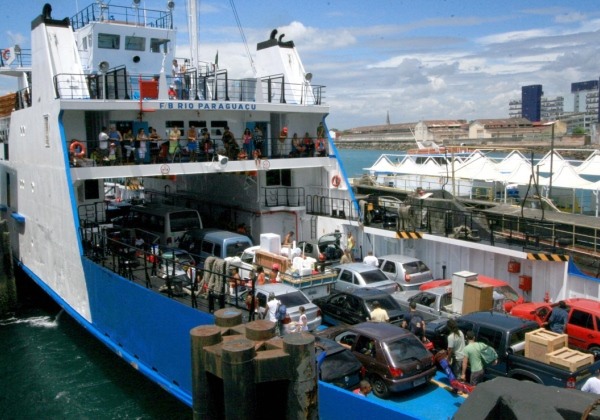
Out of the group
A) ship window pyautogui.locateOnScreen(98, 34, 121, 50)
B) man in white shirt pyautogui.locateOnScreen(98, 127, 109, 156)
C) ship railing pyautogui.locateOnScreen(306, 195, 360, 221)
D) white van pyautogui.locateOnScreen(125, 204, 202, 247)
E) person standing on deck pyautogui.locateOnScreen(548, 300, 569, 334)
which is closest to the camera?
person standing on deck pyautogui.locateOnScreen(548, 300, 569, 334)

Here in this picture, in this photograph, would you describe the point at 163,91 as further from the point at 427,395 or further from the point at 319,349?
the point at 427,395

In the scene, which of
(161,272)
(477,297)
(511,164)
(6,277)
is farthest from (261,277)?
(511,164)

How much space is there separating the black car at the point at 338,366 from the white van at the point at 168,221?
31.0 ft

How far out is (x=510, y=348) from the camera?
931 centimetres

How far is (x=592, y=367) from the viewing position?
847 centimetres

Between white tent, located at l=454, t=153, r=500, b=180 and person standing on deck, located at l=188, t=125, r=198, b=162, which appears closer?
person standing on deck, located at l=188, t=125, r=198, b=162

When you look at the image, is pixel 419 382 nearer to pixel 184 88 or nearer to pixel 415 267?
pixel 415 267

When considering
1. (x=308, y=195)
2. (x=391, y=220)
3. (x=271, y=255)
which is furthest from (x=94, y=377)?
(x=391, y=220)

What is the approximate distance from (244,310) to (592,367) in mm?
5955

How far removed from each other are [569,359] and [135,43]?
1613cm

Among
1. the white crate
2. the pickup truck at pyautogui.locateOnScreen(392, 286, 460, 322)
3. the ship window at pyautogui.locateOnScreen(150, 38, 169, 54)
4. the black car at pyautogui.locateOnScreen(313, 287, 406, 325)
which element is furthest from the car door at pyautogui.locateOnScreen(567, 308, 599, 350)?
the ship window at pyautogui.locateOnScreen(150, 38, 169, 54)

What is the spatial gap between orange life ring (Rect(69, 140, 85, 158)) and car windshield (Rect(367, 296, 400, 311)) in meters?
7.84

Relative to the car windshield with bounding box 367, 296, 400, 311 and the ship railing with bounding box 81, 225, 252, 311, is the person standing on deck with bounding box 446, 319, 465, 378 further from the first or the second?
the ship railing with bounding box 81, 225, 252, 311

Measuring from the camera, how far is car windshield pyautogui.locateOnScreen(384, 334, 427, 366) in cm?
911
